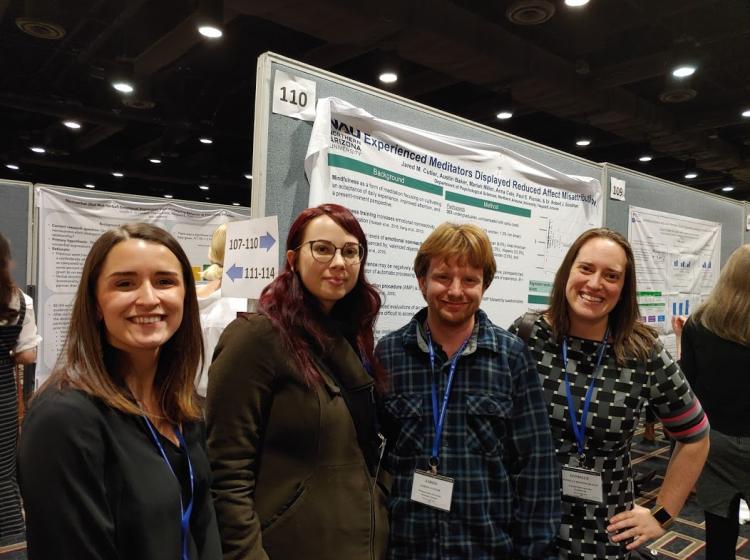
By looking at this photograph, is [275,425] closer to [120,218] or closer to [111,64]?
[120,218]

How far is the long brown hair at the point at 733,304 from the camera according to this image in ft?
6.63

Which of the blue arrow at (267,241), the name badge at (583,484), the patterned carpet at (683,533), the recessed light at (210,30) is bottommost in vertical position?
the patterned carpet at (683,533)

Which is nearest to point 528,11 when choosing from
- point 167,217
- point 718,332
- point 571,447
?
point 718,332

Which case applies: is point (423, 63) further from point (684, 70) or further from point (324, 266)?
point (324, 266)

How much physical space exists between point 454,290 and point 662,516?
932 millimetres

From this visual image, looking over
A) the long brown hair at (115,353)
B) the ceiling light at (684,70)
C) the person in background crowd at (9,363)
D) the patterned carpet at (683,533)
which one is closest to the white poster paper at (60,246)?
the person in background crowd at (9,363)

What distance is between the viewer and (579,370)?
57.5 inches

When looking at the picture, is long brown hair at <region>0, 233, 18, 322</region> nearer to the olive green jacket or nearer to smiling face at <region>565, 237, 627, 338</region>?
the olive green jacket

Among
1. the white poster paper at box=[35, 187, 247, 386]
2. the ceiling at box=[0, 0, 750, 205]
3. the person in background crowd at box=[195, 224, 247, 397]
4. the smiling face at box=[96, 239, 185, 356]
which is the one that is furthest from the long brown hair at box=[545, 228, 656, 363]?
the ceiling at box=[0, 0, 750, 205]

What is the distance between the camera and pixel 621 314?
1509 mm

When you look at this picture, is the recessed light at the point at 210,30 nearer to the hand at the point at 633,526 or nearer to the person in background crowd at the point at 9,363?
the person in background crowd at the point at 9,363

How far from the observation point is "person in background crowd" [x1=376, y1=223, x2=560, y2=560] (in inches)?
48.5

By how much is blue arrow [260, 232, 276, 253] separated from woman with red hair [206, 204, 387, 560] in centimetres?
35

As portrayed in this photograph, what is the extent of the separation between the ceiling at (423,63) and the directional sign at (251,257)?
9.85 feet
